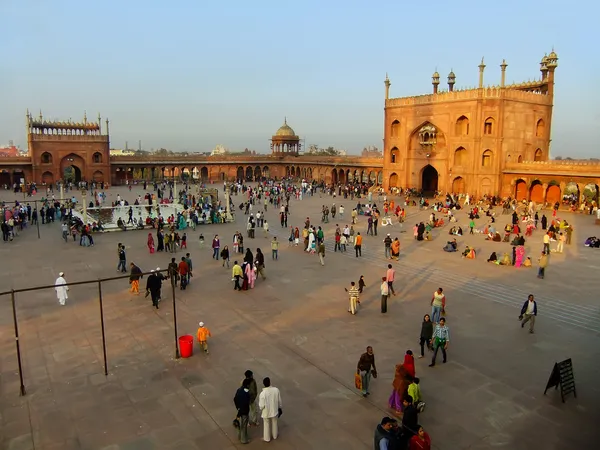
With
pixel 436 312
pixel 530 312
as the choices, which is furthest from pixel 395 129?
pixel 436 312

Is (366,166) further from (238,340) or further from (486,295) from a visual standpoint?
(238,340)

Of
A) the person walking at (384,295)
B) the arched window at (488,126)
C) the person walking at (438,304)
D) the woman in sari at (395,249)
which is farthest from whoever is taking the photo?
the arched window at (488,126)

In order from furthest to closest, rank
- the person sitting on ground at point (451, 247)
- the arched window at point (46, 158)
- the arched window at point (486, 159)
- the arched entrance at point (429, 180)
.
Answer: the arched window at point (46, 158) → the arched entrance at point (429, 180) → the arched window at point (486, 159) → the person sitting on ground at point (451, 247)

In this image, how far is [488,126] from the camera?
37.2 m

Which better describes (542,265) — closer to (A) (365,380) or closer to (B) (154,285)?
(A) (365,380)

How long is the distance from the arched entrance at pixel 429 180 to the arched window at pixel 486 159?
6823 millimetres

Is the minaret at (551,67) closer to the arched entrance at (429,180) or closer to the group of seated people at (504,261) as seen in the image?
the arched entrance at (429,180)

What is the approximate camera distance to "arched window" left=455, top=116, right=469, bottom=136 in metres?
38.4

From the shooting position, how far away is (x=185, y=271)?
44.7 feet

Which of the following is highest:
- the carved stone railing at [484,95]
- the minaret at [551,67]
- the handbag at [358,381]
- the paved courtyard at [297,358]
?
the minaret at [551,67]

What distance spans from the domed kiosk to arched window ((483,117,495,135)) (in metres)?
31.9

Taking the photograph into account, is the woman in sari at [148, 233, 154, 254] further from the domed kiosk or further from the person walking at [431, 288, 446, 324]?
the domed kiosk

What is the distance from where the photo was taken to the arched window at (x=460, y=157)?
38.6m

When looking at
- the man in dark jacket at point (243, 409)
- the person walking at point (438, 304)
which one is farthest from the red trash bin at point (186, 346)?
the person walking at point (438, 304)
